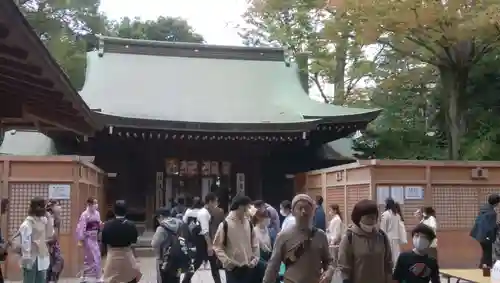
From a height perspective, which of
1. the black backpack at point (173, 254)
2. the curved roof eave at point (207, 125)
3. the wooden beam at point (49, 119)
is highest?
the curved roof eave at point (207, 125)

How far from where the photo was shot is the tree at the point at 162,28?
1813 inches

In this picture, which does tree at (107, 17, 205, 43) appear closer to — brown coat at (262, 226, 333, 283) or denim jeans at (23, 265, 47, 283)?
denim jeans at (23, 265, 47, 283)

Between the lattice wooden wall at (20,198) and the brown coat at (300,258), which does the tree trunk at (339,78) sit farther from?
the brown coat at (300,258)

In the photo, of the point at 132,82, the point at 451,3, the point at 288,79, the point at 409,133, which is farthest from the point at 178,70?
the point at 451,3

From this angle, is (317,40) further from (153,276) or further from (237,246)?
(237,246)

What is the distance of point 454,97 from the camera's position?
20.7 meters

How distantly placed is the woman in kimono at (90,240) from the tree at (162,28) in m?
35.5

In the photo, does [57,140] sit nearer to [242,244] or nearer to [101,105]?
[101,105]

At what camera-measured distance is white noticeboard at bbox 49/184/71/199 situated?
1319 centimetres

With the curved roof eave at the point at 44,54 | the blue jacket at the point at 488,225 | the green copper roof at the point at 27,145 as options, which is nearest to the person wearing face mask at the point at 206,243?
the curved roof eave at the point at 44,54

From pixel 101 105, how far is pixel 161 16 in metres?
30.4

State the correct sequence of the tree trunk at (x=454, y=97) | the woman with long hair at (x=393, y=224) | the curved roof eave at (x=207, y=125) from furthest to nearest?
the tree trunk at (x=454, y=97) < the curved roof eave at (x=207, y=125) < the woman with long hair at (x=393, y=224)

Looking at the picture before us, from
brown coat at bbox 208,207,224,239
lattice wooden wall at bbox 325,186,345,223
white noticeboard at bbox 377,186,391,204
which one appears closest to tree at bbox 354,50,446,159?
lattice wooden wall at bbox 325,186,345,223

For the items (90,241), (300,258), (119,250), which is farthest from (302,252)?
(90,241)
